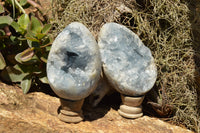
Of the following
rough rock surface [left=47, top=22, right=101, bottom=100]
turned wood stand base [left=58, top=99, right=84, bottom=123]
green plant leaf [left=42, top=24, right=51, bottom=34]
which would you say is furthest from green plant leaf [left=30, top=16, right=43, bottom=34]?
turned wood stand base [left=58, top=99, right=84, bottom=123]

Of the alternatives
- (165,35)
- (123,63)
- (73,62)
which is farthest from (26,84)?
(165,35)

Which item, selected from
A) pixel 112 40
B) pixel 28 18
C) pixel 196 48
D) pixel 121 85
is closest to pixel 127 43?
pixel 112 40

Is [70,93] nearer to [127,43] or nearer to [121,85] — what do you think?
[121,85]

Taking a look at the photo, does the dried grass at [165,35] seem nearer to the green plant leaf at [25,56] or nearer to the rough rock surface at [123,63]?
the rough rock surface at [123,63]

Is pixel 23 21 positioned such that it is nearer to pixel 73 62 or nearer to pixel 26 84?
pixel 26 84

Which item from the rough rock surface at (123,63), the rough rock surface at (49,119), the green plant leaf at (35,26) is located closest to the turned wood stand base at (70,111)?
the rough rock surface at (49,119)
